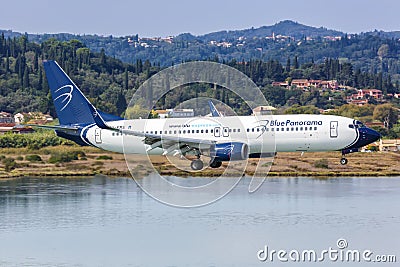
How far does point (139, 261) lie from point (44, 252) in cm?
575

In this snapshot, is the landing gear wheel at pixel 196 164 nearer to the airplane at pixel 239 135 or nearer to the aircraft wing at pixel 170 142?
the airplane at pixel 239 135

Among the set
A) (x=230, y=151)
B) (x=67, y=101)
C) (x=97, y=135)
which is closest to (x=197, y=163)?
(x=230, y=151)

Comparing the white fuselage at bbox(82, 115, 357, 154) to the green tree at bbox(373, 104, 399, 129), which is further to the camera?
the green tree at bbox(373, 104, 399, 129)

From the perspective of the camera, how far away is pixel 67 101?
83250 mm

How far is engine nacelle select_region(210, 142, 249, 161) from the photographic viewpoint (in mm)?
72688

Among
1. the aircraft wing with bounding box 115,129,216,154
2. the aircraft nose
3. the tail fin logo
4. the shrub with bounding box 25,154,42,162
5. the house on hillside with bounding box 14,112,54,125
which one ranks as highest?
the tail fin logo

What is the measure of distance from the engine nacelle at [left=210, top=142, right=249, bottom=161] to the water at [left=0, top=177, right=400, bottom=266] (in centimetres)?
366

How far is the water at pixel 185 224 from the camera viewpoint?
5694cm

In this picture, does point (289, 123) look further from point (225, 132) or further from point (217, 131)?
point (217, 131)

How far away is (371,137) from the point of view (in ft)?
257

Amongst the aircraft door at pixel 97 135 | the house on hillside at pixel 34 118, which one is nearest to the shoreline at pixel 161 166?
the aircraft door at pixel 97 135

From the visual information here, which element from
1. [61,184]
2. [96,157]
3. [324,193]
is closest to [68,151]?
[96,157]

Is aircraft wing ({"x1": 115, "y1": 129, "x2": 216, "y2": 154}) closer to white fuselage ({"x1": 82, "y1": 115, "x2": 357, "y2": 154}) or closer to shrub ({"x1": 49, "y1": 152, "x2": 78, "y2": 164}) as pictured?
white fuselage ({"x1": 82, "y1": 115, "x2": 357, "y2": 154})

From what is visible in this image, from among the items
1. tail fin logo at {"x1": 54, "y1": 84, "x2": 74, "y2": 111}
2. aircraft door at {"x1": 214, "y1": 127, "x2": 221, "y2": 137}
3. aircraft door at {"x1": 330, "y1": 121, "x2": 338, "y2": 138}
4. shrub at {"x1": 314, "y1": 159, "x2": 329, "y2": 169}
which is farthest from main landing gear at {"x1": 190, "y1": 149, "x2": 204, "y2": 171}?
shrub at {"x1": 314, "y1": 159, "x2": 329, "y2": 169}
